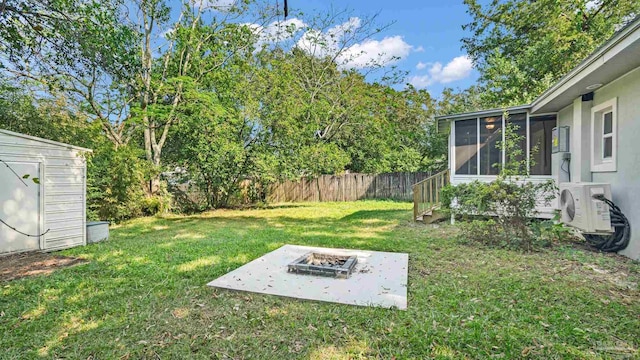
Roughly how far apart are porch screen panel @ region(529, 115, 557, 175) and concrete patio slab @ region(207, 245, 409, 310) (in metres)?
4.68

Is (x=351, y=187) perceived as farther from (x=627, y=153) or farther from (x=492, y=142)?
(x=627, y=153)

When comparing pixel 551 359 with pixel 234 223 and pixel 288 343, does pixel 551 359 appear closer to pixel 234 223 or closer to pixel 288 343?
pixel 288 343

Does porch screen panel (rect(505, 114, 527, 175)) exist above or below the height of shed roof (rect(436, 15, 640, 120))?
below

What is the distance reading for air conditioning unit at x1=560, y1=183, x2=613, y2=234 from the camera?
4484 mm

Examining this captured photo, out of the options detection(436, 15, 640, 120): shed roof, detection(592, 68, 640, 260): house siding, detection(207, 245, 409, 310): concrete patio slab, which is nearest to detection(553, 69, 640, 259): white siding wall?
detection(592, 68, 640, 260): house siding

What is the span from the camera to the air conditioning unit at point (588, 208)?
448 cm

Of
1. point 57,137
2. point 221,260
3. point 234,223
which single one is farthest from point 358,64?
point 221,260

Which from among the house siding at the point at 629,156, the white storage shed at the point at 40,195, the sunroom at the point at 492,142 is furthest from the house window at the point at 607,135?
the white storage shed at the point at 40,195

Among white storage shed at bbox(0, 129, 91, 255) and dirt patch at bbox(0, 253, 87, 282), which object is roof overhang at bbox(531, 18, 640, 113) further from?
white storage shed at bbox(0, 129, 91, 255)

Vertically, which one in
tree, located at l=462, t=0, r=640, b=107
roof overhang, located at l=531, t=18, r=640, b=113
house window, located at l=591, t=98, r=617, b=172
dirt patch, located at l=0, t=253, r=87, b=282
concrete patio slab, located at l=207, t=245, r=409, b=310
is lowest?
dirt patch, located at l=0, t=253, r=87, b=282

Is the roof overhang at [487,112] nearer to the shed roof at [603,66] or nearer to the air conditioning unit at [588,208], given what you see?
the shed roof at [603,66]

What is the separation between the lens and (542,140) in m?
7.14

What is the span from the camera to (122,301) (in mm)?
3145

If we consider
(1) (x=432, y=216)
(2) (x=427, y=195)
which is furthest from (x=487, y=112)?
(1) (x=432, y=216)
